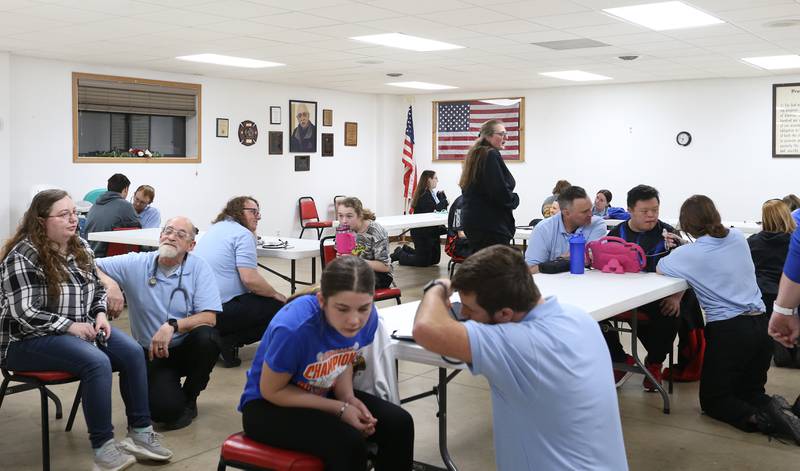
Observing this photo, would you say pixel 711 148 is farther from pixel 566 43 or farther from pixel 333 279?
pixel 333 279

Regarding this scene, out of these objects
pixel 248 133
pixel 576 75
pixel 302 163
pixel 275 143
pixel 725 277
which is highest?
pixel 576 75

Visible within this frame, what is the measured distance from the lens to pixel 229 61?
9227mm

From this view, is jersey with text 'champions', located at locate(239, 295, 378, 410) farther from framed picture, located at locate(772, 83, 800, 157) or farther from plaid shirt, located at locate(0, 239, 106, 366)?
framed picture, located at locate(772, 83, 800, 157)

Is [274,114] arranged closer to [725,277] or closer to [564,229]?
[564,229]

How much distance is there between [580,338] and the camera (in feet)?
6.25

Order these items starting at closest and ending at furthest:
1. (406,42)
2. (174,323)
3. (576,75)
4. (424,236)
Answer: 1. (174,323)
2. (406,42)
3. (424,236)
4. (576,75)

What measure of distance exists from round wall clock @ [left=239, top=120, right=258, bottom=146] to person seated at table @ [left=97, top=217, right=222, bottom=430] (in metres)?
7.44

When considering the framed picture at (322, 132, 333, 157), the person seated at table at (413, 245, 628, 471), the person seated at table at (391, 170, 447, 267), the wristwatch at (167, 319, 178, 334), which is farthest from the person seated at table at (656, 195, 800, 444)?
the framed picture at (322, 132, 333, 157)

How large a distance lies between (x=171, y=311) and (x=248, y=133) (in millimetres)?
7673

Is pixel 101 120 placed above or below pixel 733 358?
above

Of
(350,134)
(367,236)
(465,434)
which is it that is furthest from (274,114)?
(465,434)

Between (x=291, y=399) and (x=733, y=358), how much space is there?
8.12 feet

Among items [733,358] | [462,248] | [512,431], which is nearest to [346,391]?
[512,431]

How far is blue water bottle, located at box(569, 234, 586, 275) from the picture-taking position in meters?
4.44
